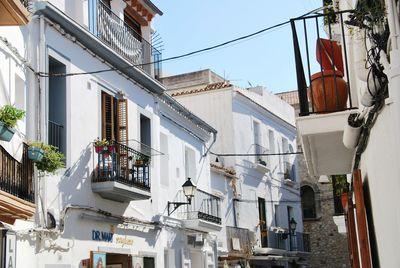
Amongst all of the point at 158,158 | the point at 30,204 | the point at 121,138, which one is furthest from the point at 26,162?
the point at 158,158

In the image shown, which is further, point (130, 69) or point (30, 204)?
point (130, 69)

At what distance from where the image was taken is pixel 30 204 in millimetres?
10055

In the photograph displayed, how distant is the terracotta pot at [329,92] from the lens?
6.59m

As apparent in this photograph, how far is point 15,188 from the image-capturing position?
9.96 metres

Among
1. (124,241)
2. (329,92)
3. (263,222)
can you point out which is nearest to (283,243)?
(263,222)

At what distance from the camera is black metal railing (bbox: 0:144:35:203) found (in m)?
9.48

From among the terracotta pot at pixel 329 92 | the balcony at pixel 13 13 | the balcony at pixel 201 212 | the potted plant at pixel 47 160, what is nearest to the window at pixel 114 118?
the potted plant at pixel 47 160

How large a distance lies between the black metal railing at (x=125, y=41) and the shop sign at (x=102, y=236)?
12.7ft

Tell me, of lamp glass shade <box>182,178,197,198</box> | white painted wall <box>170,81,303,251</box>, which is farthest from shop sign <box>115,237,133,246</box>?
white painted wall <box>170,81,303,251</box>

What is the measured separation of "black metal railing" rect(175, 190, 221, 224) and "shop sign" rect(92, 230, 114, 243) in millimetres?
4498

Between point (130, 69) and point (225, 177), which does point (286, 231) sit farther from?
point (130, 69)

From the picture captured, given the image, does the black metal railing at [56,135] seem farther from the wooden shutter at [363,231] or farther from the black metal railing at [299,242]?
the black metal railing at [299,242]

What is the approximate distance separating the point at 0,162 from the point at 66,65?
13.9 ft

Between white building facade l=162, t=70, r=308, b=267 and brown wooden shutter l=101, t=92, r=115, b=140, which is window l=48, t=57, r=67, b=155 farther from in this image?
white building facade l=162, t=70, r=308, b=267
